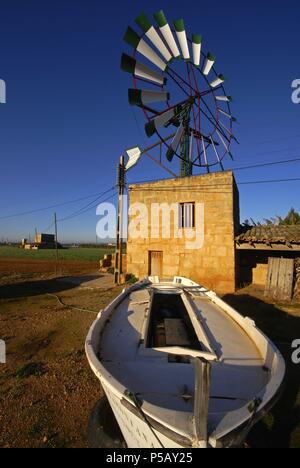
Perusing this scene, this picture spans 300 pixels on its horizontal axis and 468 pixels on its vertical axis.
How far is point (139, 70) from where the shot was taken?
11602mm

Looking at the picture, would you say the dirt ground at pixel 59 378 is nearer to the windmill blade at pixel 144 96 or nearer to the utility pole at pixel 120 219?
the utility pole at pixel 120 219

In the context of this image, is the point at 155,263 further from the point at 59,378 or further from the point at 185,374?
the point at 185,374

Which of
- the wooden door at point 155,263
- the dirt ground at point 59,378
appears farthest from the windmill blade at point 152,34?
the dirt ground at point 59,378

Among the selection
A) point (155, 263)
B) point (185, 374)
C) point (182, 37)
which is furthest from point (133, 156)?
point (185, 374)

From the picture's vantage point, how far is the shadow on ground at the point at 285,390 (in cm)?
395

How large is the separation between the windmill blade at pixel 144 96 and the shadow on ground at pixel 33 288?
10673 mm

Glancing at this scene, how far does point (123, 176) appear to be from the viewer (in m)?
15.2

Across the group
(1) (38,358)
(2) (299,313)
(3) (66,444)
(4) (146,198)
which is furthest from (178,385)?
(4) (146,198)

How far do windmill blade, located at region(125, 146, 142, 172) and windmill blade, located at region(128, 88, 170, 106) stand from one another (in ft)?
9.86

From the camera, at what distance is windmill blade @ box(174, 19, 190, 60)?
11555 millimetres

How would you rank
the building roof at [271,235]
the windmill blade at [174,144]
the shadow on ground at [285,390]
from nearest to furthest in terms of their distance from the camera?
the shadow on ground at [285,390], the building roof at [271,235], the windmill blade at [174,144]

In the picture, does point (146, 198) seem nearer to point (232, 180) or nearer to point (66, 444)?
point (232, 180)

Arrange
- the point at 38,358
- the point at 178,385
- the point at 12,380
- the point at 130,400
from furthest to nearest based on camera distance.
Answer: the point at 38,358
the point at 12,380
the point at 178,385
the point at 130,400

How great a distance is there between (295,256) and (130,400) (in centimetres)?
1330
